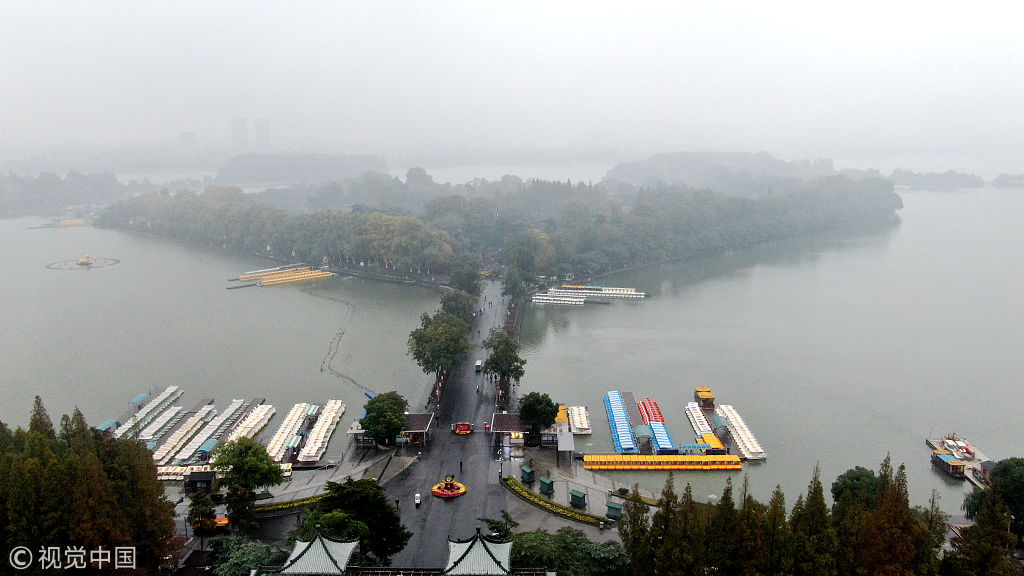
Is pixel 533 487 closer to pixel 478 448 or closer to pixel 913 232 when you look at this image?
pixel 478 448

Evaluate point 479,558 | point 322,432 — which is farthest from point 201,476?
point 479,558

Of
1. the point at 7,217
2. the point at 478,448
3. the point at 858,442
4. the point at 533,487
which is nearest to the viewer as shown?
the point at 533,487

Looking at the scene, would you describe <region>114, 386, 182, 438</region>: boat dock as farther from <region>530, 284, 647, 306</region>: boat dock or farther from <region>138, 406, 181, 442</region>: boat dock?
<region>530, 284, 647, 306</region>: boat dock

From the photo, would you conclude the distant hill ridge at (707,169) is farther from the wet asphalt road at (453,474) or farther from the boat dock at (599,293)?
the wet asphalt road at (453,474)

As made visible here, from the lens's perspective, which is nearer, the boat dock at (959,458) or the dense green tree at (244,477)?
the dense green tree at (244,477)

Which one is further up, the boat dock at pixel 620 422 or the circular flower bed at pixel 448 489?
the circular flower bed at pixel 448 489

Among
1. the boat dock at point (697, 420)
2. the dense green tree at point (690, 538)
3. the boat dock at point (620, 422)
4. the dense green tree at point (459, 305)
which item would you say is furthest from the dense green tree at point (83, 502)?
the dense green tree at point (459, 305)

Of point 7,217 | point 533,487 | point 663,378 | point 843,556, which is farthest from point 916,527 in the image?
point 7,217
